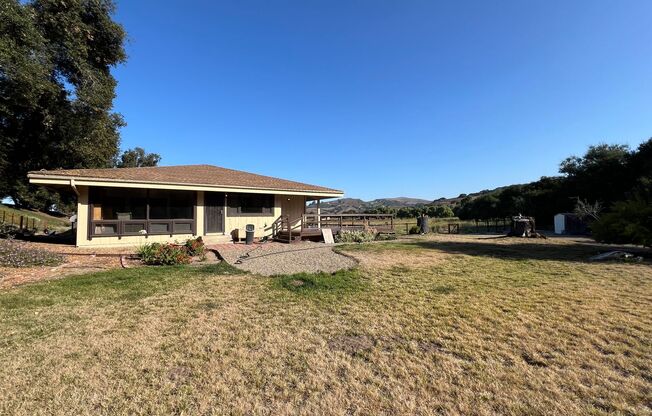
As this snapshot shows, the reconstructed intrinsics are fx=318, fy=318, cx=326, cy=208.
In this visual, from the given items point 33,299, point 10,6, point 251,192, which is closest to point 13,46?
point 10,6

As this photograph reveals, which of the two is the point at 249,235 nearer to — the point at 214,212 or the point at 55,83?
the point at 214,212

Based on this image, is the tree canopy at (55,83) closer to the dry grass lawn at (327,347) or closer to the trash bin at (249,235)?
the trash bin at (249,235)

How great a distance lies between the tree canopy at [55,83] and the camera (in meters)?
11.7

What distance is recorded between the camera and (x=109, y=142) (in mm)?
17766

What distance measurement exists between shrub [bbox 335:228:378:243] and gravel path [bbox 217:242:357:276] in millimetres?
3678

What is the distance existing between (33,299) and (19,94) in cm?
1078

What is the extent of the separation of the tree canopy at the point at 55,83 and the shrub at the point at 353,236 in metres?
12.9

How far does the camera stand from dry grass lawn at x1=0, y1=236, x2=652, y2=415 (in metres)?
2.69

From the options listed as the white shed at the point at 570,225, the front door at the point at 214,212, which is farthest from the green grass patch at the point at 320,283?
the white shed at the point at 570,225

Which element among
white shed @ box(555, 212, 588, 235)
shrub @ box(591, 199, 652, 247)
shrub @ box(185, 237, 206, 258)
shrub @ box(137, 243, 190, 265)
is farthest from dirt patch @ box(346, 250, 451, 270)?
white shed @ box(555, 212, 588, 235)

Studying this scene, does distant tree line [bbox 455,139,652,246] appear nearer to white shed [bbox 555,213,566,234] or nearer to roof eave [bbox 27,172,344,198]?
white shed [bbox 555,213,566,234]

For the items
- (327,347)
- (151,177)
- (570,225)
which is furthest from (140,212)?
(570,225)

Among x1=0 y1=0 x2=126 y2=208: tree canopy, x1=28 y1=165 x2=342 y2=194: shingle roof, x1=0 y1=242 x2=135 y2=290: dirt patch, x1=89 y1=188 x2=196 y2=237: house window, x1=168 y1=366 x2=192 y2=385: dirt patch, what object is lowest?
x1=168 y1=366 x2=192 y2=385: dirt patch

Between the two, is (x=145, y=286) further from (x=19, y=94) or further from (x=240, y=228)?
(x=19, y=94)
